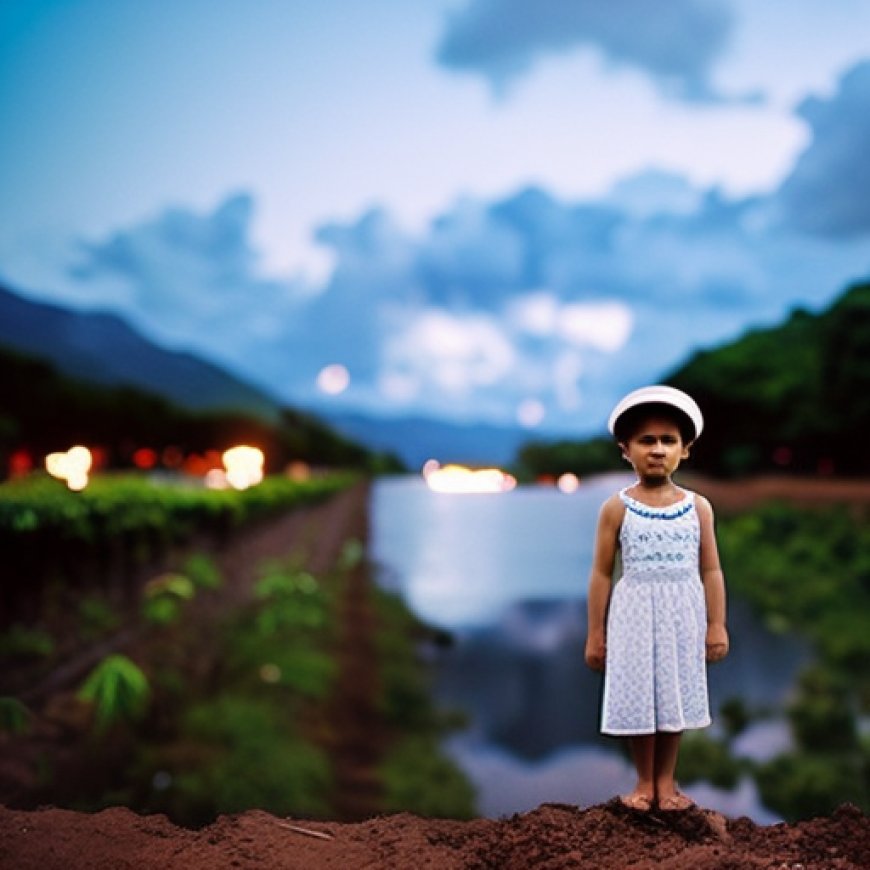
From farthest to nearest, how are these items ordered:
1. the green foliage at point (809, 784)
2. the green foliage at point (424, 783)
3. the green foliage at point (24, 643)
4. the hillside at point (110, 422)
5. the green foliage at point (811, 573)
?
the hillside at point (110, 422), the green foliage at point (811, 573), the green foliage at point (809, 784), the green foliage at point (424, 783), the green foliage at point (24, 643)

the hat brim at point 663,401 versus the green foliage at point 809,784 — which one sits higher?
the hat brim at point 663,401

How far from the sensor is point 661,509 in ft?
9.96

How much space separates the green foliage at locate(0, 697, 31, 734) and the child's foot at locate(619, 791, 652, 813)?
2.67 meters

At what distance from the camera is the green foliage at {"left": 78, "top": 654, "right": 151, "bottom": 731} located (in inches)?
291

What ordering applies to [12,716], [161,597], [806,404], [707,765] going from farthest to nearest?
1. [806,404]
2. [707,765]
3. [161,597]
4. [12,716]

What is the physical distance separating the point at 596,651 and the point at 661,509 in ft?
1.70

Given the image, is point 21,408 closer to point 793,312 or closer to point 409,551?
point 409,551

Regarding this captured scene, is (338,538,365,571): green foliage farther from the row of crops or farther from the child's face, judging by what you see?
the child's face

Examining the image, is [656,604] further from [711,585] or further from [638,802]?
[638,802]

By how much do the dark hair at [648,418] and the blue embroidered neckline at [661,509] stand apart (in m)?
0.21

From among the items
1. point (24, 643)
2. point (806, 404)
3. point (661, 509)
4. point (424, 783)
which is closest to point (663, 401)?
point (661, 509)

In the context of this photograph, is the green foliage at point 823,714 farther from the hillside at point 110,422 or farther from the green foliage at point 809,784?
the hillside at point 110,422

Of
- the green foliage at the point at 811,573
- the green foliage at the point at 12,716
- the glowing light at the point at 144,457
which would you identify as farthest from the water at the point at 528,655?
the glowing light at the point at 144,457

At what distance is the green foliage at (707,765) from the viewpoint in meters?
20.5
